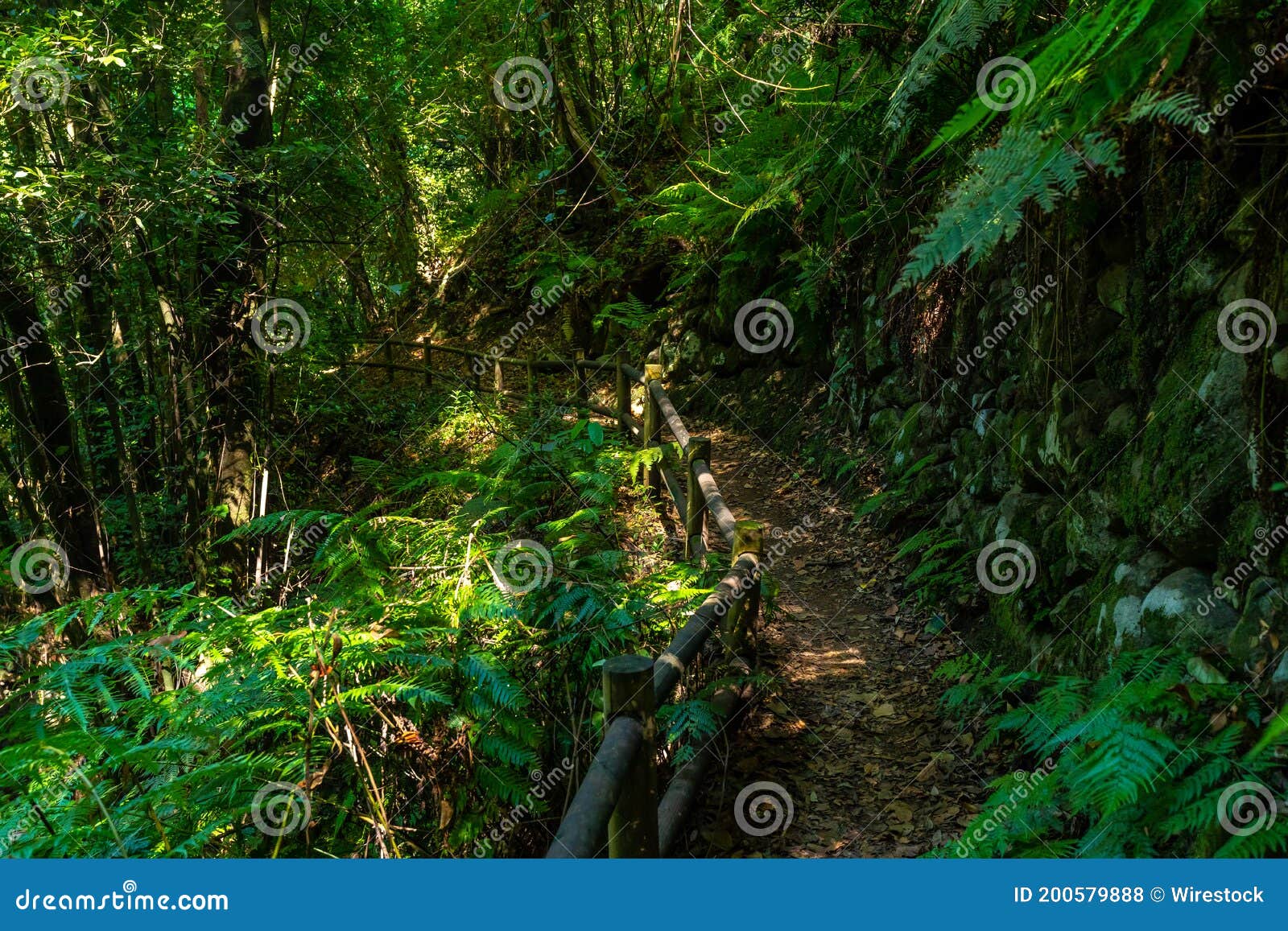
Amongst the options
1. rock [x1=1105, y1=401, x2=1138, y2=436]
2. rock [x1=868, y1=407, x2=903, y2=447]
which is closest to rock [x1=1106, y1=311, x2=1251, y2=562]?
rock [x1=1105, y1=401, x2=1138, y2=436]

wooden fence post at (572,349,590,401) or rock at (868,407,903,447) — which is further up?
rock at (868,407,903,447)

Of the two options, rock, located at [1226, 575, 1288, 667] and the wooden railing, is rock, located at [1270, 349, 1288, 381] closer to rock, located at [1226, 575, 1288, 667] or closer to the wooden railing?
rock, located at [1226, 575, 1288, 667]

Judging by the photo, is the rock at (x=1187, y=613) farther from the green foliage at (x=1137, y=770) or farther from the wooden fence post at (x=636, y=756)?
the wooden fence post at (x=636, y=756)

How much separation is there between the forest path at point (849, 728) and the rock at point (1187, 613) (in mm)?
1074

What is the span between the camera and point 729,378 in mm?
10219

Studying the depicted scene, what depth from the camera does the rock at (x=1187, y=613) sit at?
2.57 m

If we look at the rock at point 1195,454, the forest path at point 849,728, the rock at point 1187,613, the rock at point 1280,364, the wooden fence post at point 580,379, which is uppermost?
the rock at point 1280,364

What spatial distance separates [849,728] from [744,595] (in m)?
0.83

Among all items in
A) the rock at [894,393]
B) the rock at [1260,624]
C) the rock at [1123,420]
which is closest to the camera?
the rock at [1260,624]

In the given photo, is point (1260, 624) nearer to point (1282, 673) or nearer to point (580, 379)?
point (1282, 673)

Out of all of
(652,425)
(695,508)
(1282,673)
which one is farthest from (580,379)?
(1282,673)

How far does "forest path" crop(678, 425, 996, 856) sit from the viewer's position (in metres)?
3.32

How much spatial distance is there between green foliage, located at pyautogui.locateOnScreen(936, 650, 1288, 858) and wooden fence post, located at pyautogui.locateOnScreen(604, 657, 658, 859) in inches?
40.4

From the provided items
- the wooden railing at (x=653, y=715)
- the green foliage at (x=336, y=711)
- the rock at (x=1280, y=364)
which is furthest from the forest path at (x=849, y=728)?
the rock at (x=1280, y=364)
